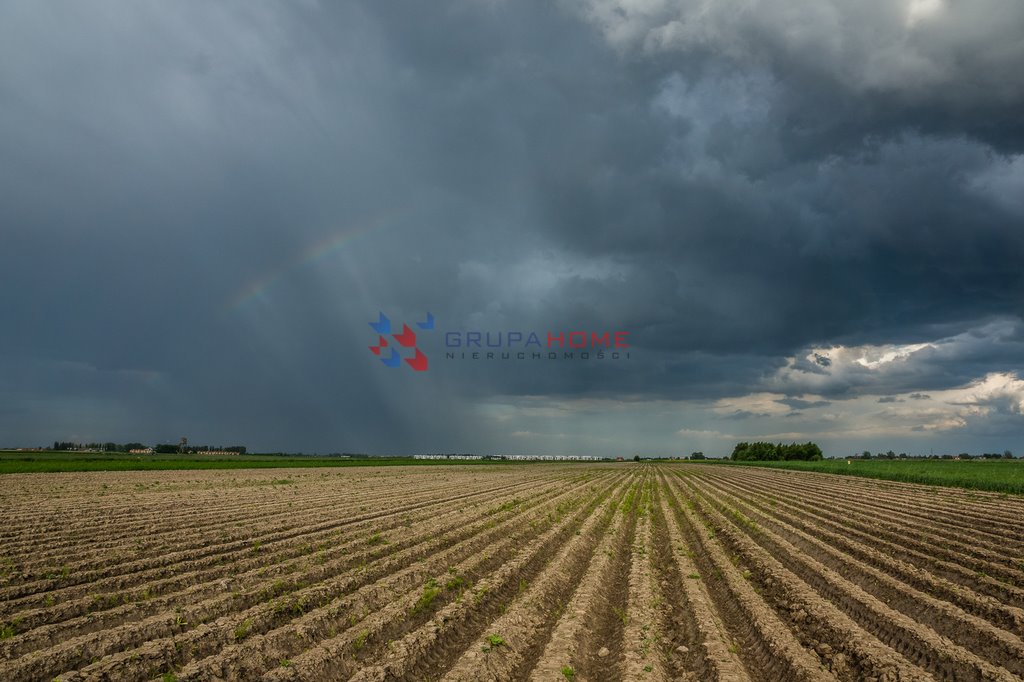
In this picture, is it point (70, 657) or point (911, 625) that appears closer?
point (70, 657)

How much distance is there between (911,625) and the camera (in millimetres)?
9977

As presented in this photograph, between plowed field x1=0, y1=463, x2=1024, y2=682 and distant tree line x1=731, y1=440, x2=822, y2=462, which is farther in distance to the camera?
distant tree line x1=731, y1=440, x2=822, y2=462

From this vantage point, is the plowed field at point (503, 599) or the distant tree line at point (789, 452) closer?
the plowed field at point (503, 599)

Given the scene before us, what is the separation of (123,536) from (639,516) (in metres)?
21.2

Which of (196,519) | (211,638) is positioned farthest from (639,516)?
(211,638)

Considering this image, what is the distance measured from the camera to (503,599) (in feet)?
40.9

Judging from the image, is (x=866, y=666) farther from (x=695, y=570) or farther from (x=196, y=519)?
(x=196, y=519)

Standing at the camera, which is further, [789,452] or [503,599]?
[789,452]

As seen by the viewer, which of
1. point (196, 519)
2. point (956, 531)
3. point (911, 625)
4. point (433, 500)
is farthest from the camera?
point (433, 500)

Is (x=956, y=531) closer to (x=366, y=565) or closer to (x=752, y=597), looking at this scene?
(x=752, y=597)

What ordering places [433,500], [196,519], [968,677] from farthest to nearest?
[433,500], [196,519], [968,677]

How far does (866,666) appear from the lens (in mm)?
8477

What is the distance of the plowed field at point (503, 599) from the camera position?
8.52 metres

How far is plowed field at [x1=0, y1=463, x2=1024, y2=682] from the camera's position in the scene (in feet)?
28.0
